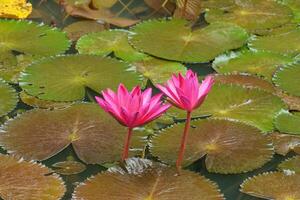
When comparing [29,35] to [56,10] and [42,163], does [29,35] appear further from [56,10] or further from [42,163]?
[42,163]

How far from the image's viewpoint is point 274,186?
5.76 ft

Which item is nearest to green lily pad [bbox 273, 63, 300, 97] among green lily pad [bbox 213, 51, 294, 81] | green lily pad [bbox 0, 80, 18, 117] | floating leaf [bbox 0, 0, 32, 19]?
green lily pad [bbox 213, 51, 294, 81]

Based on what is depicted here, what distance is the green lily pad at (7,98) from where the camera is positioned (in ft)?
6.74

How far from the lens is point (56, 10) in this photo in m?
2.79

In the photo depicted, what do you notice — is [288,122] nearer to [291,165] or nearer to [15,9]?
[291,165]

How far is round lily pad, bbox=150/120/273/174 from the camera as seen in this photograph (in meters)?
1.84

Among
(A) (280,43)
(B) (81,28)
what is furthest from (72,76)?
(A) (280,43)

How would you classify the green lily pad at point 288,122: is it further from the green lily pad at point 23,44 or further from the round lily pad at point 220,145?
the green lily pad at point 23,44

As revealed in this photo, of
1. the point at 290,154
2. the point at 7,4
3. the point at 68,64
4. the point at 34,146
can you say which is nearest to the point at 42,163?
the point at 34,146

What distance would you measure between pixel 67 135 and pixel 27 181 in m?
0.24

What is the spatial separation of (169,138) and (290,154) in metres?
0.36

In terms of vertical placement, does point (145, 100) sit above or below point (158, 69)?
above

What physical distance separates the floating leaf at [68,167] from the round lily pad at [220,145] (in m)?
0.21

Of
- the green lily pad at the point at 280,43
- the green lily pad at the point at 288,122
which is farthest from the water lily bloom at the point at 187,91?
the green lily pad at the point at 280,43
